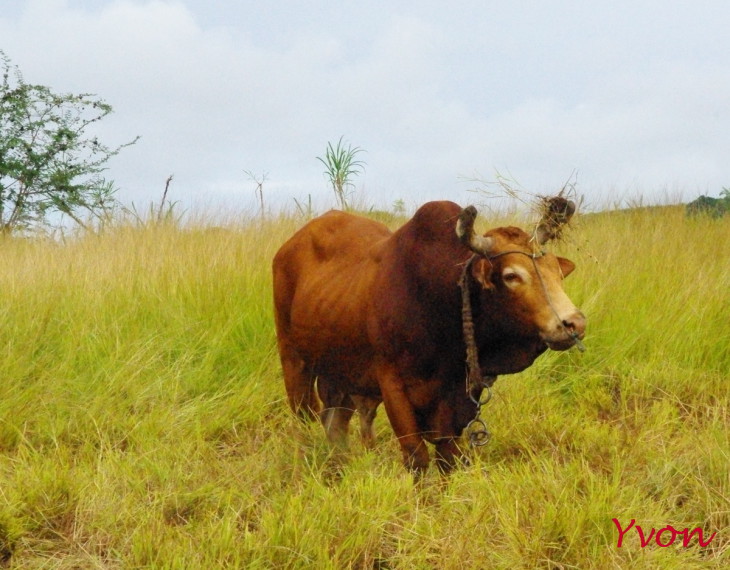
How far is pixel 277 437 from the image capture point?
17.7ft

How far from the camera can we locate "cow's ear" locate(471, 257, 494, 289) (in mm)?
3869

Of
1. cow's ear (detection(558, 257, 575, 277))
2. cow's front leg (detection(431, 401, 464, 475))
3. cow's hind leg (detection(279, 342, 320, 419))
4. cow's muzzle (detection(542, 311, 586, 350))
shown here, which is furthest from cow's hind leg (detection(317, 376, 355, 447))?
cow's muzzle (detection(542, 311, 586, 350))

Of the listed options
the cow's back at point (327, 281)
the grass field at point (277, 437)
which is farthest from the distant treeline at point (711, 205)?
the cow's back at point (327, 281)

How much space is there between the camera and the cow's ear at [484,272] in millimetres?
3869

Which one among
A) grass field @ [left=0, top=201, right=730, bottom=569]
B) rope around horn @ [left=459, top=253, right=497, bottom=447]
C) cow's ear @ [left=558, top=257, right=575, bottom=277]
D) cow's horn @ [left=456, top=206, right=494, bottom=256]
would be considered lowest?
grass field @ [left=0, top=201, right=730, bottom=569]

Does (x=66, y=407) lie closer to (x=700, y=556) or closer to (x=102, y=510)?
(x=102, y=510)

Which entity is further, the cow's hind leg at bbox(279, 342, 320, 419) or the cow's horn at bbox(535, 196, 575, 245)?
the cow's hind leg at bbox(279, 342, 320, 419)

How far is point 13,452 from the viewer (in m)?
5.23

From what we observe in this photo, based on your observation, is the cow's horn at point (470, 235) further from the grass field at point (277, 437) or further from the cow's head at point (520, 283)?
the grass field at point (277, 437)

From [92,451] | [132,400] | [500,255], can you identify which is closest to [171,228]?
[132,400]

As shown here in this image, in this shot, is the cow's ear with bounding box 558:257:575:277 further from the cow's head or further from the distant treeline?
the distant treeline

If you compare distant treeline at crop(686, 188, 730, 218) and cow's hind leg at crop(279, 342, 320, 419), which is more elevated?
distant treeline at crop(686, 188, 730, 218)

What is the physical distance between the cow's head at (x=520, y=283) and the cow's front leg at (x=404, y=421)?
552 mm

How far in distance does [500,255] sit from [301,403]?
1952mm
